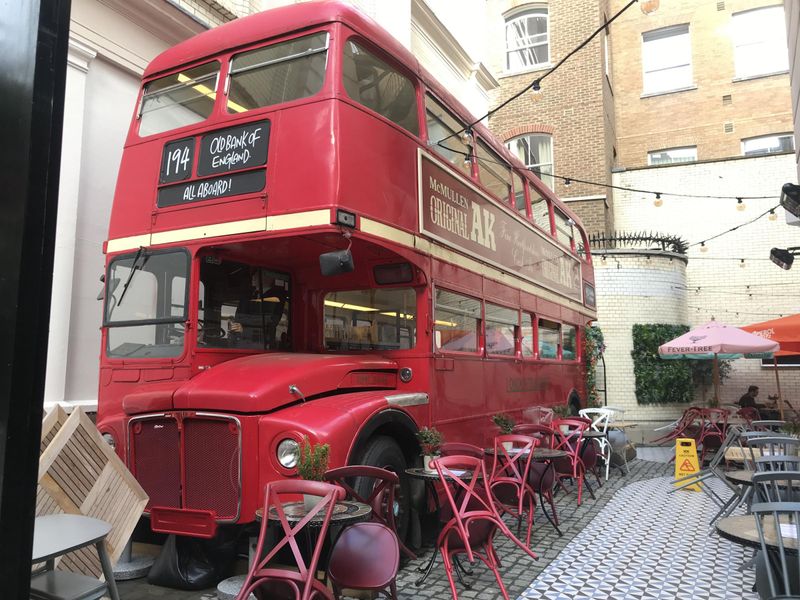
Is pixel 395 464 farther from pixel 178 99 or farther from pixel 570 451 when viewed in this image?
pixel 178 99

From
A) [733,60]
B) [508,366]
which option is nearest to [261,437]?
[508,366]

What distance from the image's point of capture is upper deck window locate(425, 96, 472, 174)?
6.19 meters

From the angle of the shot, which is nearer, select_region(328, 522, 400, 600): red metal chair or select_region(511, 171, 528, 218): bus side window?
select_region(328, 522, 400, 600): red metal chair

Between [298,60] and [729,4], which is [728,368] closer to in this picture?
[729,4]

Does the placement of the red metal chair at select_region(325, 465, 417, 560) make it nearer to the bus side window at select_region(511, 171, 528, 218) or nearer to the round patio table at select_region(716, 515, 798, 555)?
the round patio table at select_region(716, 515, 798, 555)

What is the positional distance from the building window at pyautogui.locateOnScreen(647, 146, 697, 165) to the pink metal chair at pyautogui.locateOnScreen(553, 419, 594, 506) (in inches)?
585

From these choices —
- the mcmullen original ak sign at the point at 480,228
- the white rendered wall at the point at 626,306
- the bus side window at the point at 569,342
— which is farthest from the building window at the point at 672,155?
the mcmullen original ak sign at the point at 480,228

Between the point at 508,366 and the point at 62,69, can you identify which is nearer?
the point at 62,69

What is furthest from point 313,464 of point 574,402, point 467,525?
point 574,402

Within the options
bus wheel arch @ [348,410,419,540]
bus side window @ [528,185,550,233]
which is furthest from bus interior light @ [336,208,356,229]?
bus side window @ [528,185,550,233]

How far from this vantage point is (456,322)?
6.36 m

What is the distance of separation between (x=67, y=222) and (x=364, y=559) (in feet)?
17.4

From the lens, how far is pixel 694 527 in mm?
6379

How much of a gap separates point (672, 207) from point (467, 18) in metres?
8.51
